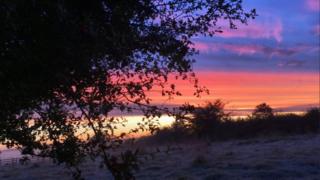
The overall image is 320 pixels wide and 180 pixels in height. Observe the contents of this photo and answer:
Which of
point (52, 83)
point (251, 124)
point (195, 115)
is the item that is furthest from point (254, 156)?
point (251, 124)

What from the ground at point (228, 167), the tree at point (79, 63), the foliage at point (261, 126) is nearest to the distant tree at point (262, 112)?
the foliage at point (261, 126)

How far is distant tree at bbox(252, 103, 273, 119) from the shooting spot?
8006 cm

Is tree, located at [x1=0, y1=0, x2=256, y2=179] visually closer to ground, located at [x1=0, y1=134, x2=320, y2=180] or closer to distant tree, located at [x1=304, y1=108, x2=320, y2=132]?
ground, located at [x1=0, y1=134, x2=320, y2=180]

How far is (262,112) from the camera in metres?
84.2

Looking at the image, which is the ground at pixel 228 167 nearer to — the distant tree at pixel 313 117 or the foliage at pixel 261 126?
the foliage at pixel 261 126

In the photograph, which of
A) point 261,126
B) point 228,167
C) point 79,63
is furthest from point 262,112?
point 79,63

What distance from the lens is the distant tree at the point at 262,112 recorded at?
80062 mm

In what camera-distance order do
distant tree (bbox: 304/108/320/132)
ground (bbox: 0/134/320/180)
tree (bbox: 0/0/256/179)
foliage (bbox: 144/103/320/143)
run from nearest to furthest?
tree (bbox: 0/0/256/179), ground (bbox: 0/134/320/180), foliage (bbox: 144/103/320/143), distant tree (bbox: 304/108/320/132)

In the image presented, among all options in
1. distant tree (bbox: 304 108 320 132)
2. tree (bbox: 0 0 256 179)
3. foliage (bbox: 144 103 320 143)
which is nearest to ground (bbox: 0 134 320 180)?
tree (bbox: 0 0 256 179)

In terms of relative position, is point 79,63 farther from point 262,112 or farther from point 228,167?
point 262,112

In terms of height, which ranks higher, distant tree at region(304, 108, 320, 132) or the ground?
distant tree at region(304, 108, 320, 132)

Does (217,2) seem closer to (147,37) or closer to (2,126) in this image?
(147,37)

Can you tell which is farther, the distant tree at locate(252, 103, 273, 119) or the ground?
the distant tree at locate(252, 103, 273, 119)

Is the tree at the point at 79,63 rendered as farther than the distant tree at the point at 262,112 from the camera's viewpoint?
No
